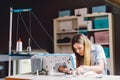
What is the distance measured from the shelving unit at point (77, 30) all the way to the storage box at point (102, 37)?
2 centimetres

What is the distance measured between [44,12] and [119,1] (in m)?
2.59

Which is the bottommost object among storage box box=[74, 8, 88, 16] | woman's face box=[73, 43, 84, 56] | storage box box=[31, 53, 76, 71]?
storage box box=[31, 53, 76, 71]

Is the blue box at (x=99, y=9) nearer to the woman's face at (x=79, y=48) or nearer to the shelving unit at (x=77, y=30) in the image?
the shelving unit at (x=77, y=30)

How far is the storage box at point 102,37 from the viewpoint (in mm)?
3840

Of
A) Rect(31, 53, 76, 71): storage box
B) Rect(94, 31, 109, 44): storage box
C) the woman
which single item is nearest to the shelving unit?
Rect(94, 31, 109, 44): storage box

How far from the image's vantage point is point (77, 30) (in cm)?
416

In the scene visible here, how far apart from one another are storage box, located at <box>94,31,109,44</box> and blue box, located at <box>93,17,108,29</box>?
110mm

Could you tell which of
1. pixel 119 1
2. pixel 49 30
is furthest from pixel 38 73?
pixel 49 30

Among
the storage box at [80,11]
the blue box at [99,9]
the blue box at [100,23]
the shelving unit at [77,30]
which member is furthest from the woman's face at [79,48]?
the storage box at [80,11]

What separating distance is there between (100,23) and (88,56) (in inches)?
69.5

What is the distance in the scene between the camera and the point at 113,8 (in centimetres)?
400

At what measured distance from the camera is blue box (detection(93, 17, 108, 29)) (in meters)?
3.86

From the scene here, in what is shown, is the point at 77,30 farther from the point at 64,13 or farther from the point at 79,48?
the point at 79,48

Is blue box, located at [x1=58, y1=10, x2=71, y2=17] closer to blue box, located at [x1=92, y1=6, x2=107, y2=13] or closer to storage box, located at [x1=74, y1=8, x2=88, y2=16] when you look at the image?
storage box, located at [x1=74, y1=8, x2=88, y2=16]
